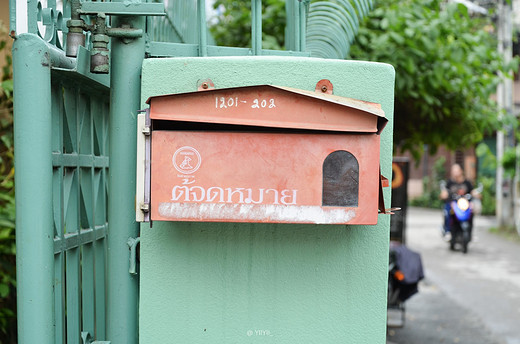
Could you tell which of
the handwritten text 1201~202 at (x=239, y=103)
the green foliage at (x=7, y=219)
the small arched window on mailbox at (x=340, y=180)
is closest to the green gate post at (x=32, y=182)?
the handwritten text 1201~202 at (x=239, y=103)

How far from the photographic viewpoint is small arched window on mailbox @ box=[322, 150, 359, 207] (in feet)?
7.04

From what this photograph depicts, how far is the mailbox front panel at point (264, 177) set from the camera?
2.13m

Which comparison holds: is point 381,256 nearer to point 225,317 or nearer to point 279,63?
point 225,317

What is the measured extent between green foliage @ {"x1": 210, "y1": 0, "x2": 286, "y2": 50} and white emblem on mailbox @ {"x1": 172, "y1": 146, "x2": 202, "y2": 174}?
3.23 m

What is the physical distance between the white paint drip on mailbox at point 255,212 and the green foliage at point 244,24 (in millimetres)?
3287

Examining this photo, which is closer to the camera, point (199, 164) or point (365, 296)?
point (199, 164)

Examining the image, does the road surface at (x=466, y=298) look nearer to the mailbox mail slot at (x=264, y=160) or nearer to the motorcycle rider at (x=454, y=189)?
the motorcycle rider at (x=454, y=189)

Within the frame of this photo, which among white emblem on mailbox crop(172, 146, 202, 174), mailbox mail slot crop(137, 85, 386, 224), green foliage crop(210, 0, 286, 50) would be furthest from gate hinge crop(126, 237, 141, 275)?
green foliage crop(210, 0, 286, 50)

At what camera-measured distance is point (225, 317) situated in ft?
7.74

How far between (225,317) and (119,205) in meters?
0.60

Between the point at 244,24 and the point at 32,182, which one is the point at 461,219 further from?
the point at 32,182

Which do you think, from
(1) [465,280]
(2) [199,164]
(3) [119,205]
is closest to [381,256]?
(2) [199,164]

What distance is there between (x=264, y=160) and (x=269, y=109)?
18cm

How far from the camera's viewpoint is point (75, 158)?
273 cm
